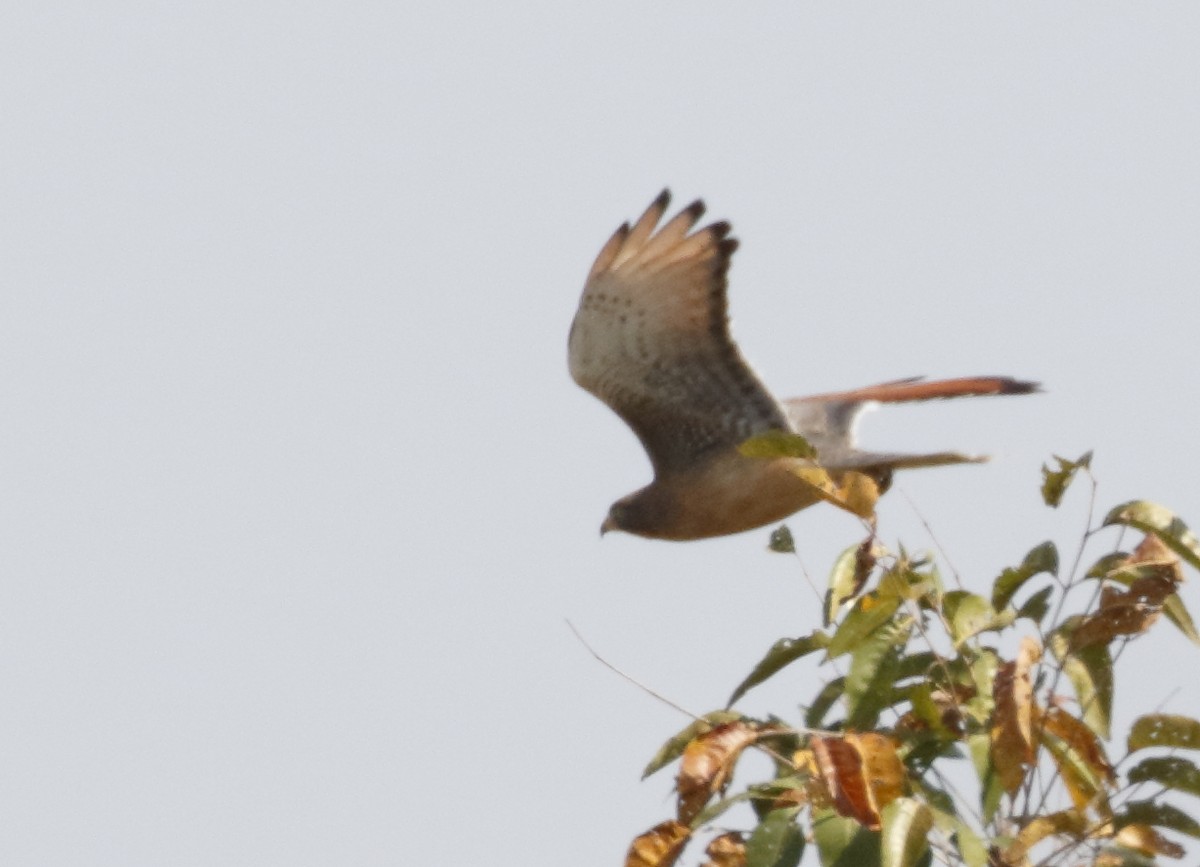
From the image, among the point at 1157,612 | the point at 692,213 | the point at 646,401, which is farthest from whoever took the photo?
the point at 646,401

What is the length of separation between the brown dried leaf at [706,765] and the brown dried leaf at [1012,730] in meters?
0.45

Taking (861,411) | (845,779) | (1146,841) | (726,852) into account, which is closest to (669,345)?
(861,411)

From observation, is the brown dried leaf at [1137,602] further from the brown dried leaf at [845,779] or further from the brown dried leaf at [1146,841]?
the brown dried leaf at [845,779]

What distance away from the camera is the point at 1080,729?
11.7 ft

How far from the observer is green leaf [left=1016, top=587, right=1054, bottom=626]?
12.4 feet

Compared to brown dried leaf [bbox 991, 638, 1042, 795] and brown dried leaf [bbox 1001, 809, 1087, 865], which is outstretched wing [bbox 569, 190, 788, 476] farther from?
brown dried leaf [bbox 1001, 809, 1087, 865]

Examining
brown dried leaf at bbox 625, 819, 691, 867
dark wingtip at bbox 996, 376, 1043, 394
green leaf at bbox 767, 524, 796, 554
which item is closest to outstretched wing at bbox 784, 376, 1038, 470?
dark wingtip at bbox 996, 376, 1043, 394

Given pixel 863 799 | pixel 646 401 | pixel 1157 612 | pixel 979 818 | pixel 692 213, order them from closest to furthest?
1. pixel 863 799
2. pixel 979 818
3. pixel 1157 612
4. pixel 692 213
5. pixel 646 401

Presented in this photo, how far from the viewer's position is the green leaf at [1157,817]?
3.49 metres

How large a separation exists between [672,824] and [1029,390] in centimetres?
335

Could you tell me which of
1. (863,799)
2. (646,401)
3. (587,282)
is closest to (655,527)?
(646,401)

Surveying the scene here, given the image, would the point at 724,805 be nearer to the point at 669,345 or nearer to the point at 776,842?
the point at 776,842

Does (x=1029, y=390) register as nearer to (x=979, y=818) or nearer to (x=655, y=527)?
(x=655, y=527)

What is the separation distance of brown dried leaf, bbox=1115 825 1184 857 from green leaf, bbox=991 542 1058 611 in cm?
52
